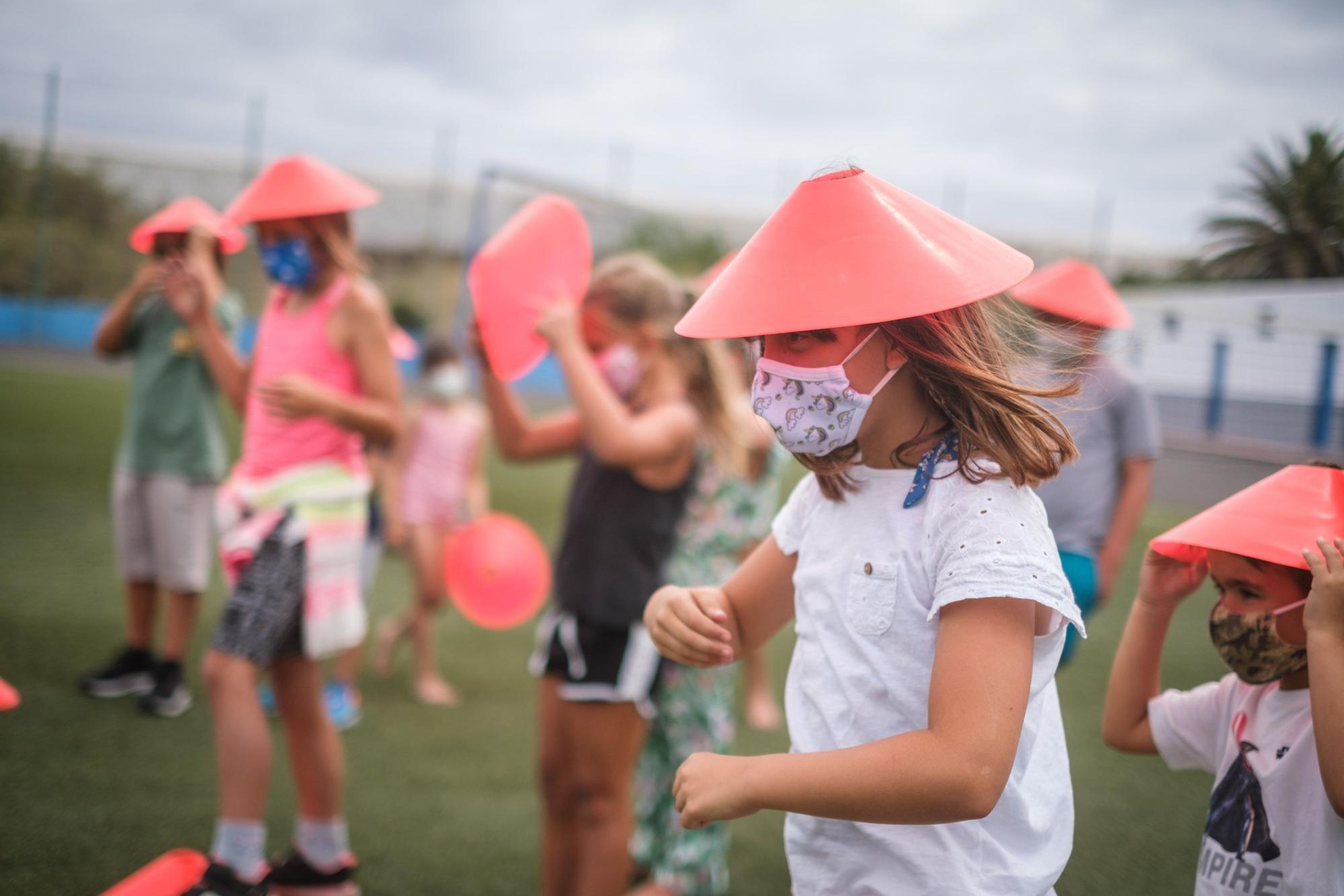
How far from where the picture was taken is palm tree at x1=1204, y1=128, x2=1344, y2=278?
195cm

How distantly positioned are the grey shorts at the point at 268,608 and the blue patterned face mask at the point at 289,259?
0.73 m

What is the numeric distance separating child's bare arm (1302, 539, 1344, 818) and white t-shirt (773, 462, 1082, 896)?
13.5 inches

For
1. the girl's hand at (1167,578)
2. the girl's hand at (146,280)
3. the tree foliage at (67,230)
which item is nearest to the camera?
the girl's hand at (1167,578)

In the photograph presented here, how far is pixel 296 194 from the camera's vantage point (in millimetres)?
2854

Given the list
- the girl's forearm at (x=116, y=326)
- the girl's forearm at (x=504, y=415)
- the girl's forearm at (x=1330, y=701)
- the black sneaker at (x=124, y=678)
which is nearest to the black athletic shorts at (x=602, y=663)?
the girl's forearm at (x=504, y=415)

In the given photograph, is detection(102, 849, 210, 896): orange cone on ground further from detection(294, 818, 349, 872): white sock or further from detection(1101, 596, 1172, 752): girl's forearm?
detection(1101, 596, 1172, 752): girl's forearm

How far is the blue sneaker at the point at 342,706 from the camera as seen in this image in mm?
4293

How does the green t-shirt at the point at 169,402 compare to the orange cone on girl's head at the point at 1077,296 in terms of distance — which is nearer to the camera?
the orange cone on girl's head at the point at 1077,296

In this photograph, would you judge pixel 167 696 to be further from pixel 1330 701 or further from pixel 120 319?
pixel 1330 701

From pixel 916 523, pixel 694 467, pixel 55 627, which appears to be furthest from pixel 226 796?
pixel 55 627

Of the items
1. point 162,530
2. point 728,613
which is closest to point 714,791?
point 728,613

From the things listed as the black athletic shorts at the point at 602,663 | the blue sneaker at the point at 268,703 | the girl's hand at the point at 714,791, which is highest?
the girl's hand at the point at 714,791

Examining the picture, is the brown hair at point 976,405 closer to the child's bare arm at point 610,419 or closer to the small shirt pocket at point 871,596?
the small shirt pocket at point 871,596

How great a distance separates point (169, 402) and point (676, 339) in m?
2.67
